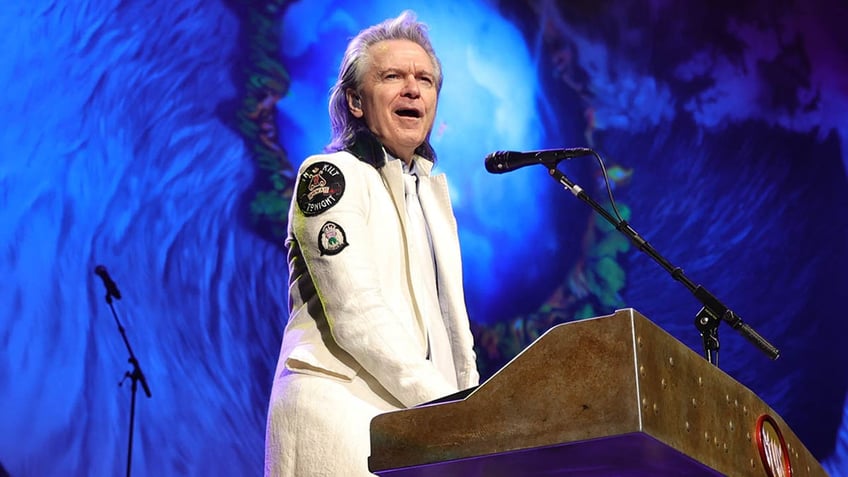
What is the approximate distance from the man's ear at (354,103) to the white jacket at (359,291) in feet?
0.67

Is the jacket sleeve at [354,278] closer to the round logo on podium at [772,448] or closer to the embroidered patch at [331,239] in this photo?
the embroidered patch at [331,239]

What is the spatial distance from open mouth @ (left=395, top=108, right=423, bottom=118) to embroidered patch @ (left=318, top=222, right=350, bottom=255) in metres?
0.51

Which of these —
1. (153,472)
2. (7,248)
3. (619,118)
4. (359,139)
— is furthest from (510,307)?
(359,139)

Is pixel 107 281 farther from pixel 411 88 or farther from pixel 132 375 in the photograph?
pixel 411 88

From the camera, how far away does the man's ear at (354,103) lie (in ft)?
8.21

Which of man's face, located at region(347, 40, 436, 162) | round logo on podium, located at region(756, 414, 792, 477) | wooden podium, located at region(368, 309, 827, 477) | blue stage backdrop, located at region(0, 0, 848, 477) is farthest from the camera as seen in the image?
blue stage backdrop, located at region(0, 0, 848, 477)

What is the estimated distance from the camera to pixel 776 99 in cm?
509

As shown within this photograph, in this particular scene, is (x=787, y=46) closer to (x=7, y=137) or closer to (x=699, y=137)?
(x=699, y=137)

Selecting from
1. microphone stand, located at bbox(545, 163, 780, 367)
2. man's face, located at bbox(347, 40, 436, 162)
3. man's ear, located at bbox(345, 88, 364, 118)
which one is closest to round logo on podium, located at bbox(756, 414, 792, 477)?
microphone stand, located at bbox(545, 163, 780, 367)

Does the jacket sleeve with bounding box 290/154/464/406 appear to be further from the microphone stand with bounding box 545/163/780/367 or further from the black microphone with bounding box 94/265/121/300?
the black microphone with bounding box 94/265/121/300

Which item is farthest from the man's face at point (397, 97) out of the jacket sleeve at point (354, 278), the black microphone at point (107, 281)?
the black microphone at point (107, 281)

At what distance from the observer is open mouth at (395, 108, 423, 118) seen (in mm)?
2464

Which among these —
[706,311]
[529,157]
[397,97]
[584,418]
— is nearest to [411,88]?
[397,97]

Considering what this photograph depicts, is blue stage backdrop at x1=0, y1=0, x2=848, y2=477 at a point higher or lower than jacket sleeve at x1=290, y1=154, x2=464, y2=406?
higher
